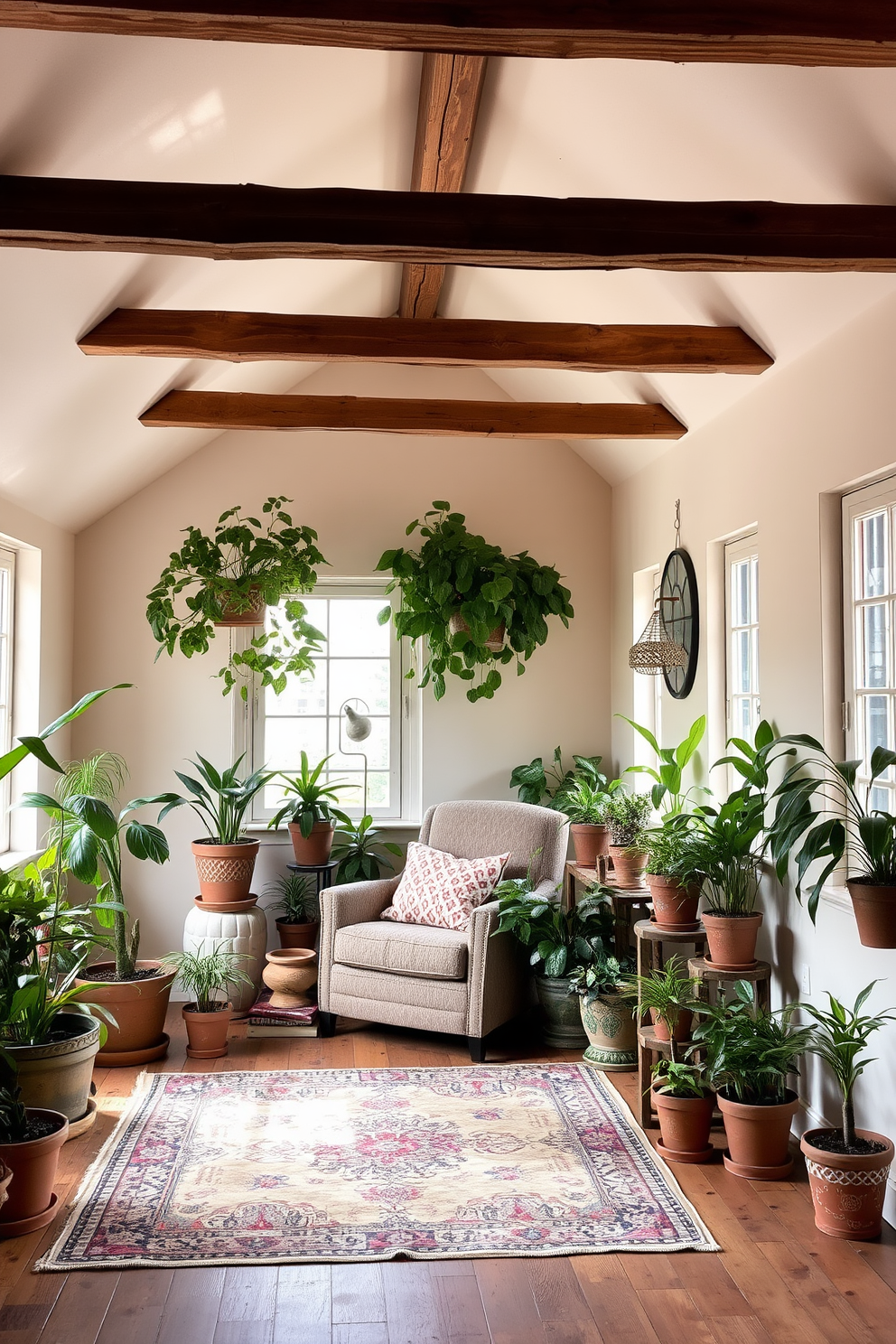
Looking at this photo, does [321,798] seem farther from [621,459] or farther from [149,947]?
[621,459]

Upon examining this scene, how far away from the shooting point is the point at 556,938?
14.9 ft

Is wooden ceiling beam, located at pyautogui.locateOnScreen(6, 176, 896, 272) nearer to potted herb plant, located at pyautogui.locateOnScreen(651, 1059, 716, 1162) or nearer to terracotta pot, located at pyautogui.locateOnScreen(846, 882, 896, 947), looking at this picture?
terracotta pot, located at pyautogui.locateOnScreen(846, 882, 896, 947)

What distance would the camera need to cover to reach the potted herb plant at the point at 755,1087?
324 cm

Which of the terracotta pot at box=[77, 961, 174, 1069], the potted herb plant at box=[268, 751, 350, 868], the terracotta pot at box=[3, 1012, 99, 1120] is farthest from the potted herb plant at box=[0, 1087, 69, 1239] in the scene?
the potted herb plant at box=[268, 751, 350, 868]

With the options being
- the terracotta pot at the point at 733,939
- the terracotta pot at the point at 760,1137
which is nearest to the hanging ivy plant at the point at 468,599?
the terracotta pot at the point at 733,939

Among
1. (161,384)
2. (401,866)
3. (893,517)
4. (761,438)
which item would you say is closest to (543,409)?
(761,438)

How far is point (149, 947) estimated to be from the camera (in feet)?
18.5

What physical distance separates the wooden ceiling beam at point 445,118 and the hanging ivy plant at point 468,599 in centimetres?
180

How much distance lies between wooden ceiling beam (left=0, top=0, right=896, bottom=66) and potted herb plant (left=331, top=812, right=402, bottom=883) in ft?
12.9

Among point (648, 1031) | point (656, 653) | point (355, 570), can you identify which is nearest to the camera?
point (648, 1031)

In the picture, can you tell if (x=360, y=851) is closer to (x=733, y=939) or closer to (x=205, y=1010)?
(x=205, y=1010)

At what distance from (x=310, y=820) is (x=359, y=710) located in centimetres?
78

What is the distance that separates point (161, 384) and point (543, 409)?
1595mm

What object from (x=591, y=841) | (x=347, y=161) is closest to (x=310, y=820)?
(x=591, y=841)
